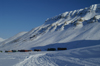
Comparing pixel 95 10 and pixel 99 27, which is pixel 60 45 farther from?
pixel 95 10

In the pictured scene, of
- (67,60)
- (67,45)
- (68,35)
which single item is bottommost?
(67,60)

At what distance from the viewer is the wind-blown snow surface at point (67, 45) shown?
34.6 feet

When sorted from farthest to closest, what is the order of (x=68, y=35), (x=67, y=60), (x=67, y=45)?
(x=68, y=35) < (x=67, y=45) < (x=67, y=60)

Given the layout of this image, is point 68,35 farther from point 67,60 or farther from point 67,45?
point 67,60

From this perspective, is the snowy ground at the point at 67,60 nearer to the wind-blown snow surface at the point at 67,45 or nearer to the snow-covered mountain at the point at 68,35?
the wind-blown snow surface at the point at 67,45

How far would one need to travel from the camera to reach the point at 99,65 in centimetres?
789

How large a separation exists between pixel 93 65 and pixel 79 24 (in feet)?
203

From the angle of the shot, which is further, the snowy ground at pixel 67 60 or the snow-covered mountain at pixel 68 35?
the snow-covered mountain at pixel 68 35

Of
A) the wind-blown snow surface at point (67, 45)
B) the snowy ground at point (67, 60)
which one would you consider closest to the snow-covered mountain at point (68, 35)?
the wind-blown snow surface at point (67, 45)

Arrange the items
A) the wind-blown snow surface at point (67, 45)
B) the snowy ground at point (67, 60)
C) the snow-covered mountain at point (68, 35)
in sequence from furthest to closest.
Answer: the snow-covered mountain at point (68, 35) → the wind-blown snow surface at point (67, 45) → the snowy ground at point (67, 60)

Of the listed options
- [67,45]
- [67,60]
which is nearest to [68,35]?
[67,45]

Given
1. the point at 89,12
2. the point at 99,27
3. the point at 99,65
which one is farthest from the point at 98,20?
the point at 99,65

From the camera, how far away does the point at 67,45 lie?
145 feet

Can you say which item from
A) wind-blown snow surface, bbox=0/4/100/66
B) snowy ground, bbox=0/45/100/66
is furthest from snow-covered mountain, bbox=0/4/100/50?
snowy ground, bbox=0/45/100/66
